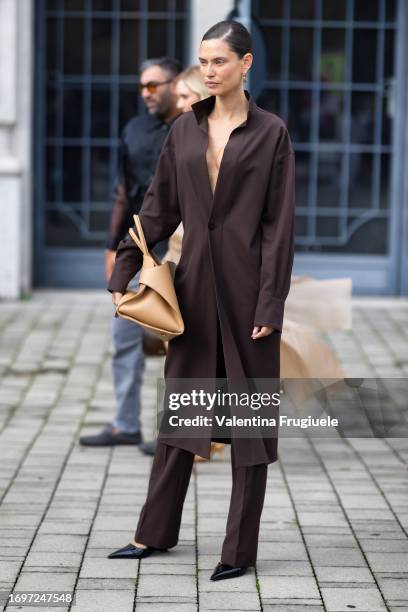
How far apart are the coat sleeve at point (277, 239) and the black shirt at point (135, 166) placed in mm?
1849

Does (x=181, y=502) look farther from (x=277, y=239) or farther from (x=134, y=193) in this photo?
→ (x=134, y=193)

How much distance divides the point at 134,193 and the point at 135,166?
0.13m

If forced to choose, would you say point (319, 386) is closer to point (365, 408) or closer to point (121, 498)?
point (365, 408)

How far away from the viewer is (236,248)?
432 cm

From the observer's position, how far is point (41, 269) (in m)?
11.6

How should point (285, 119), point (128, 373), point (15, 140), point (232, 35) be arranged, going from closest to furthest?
point (232, 35)
point (128, 373)
point (15, 140)
point (285, 119)

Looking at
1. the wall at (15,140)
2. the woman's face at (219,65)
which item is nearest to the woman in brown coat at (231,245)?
the woman's face at (219,65)

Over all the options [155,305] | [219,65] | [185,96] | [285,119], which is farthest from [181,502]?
[285,119]

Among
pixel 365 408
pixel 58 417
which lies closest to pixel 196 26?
pixel 58 417

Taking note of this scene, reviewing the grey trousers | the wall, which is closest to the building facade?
the wall

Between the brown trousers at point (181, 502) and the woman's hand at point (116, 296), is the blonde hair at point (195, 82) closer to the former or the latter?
the woman's hand at point (116, 296)

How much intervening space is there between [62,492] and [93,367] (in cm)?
306

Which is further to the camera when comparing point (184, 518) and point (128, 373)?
point (128, 373)

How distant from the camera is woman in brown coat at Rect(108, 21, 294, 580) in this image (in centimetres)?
428
